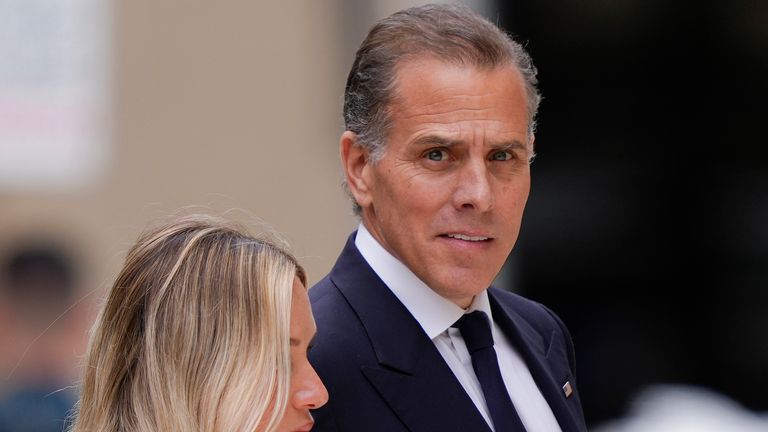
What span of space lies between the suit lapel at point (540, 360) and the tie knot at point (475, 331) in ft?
0.72

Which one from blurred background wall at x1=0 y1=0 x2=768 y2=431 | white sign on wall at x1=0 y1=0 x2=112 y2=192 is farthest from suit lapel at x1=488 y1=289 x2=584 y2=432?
white sign on wall at x1=0 y1=0 x2=112 y2=192

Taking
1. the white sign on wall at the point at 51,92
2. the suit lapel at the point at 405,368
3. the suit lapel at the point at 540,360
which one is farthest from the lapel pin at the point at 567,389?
the white sign on wall at the point at 51,92

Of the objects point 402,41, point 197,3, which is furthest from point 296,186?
point 402,41

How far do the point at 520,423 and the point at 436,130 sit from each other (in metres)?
0.61

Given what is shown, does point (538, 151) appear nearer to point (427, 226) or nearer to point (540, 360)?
point (540, 360)

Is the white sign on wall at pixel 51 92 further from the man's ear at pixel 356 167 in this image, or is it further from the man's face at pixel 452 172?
the man's face at pixel 452 172

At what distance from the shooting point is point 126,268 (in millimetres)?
2402

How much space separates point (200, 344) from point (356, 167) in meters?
0.65

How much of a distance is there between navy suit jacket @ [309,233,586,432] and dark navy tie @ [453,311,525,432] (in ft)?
0.17

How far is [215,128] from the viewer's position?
6406 mm

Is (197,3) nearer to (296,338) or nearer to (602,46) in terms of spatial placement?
(602,46)

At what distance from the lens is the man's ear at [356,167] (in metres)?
2.80

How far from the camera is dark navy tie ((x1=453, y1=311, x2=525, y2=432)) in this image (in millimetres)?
2707

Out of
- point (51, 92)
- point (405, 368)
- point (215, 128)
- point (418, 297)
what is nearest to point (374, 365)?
point (405, 368)
